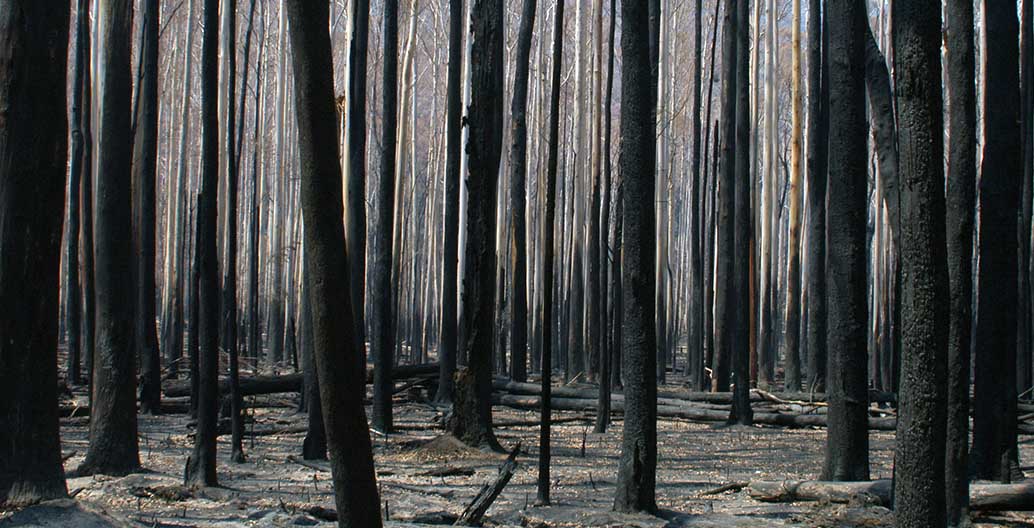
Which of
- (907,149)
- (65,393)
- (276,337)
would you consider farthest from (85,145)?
(276,337)

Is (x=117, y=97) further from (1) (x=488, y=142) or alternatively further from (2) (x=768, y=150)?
(2) (x=768, y=150)

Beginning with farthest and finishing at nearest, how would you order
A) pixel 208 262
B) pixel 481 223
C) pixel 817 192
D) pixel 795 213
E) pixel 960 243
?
pixel 795 213 → pixel 817 192 → pixel 481 223 → pixel 208 262 → pixel 960 243

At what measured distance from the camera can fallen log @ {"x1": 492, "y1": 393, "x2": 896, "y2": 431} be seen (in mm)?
10492

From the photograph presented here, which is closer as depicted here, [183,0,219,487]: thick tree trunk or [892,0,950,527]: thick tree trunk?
[892,0,950,527]: thick tree trunk

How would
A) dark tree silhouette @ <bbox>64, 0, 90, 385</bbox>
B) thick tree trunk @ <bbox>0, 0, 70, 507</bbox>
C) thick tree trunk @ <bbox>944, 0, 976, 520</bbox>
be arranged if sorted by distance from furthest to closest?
1. dark tree silhouette @ <bbox>64, 0, 90, 385</bbox>
2. thick tree trunk @ <bbox>0, 0, 70, 507</bbox>
3. thick tree trunk @ <bbox>944, 0, 976, 520</bbox>

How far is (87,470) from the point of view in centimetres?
682

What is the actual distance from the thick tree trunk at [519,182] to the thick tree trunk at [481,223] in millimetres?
1068

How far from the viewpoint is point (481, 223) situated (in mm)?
8172

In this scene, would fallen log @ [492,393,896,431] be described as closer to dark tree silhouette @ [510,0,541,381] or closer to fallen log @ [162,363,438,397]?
dark tree silhouette @ [510,0,541,381]

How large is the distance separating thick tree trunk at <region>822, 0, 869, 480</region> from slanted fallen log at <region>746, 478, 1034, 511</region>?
29 centimetres

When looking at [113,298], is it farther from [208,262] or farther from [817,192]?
[817,192]

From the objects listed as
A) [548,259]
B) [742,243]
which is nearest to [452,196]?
[742,243]

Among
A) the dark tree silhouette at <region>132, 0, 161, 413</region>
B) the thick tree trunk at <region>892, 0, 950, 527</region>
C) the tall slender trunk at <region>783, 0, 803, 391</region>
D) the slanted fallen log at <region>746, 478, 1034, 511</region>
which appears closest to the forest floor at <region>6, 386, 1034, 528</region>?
the slanted fallen log at <region>746, 478, 1034, 511</region>

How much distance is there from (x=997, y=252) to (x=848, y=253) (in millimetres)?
818
